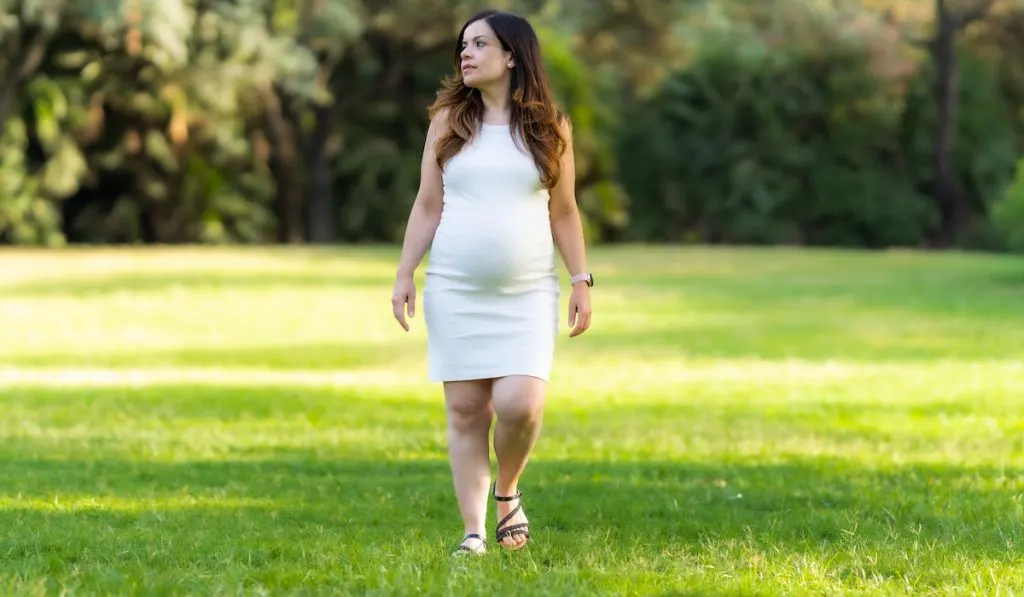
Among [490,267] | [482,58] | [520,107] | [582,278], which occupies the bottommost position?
[582,278]

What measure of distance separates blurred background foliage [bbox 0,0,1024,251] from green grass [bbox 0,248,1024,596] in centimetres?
1495

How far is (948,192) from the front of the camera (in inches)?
1900

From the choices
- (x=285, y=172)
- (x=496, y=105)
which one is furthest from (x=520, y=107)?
(x=285, y=172)

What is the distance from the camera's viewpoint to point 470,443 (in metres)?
6.59

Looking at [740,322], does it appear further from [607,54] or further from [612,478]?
[607,54]

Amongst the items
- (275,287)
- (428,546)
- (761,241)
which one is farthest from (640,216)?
(428,546)

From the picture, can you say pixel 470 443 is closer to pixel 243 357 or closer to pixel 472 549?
pixel 472 549

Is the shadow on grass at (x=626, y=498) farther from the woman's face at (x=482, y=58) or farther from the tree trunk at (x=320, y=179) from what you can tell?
the tree trunk at (x=320, y=179)

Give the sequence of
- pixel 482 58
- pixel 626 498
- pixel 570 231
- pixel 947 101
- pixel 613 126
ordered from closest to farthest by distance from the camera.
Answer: pixel 482 58 → pixel 570 231 → pixel 626 498 → pixel 947 101 → pixel 613 126

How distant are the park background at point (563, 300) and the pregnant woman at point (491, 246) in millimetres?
499

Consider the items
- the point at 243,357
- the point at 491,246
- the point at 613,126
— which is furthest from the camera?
the point at 613,126

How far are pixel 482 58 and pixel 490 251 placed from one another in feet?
2.49

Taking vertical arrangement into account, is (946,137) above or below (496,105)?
below

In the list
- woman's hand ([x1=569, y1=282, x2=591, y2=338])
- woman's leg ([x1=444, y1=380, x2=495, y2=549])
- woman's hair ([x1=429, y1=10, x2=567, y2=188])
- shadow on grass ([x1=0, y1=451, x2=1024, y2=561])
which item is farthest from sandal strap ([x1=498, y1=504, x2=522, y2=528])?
woman's hair ([x1=429, y1=10, x2=567, y2=188])
